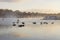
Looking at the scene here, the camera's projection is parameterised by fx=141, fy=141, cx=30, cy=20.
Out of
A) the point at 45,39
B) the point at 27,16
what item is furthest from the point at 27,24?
the point at 45,39

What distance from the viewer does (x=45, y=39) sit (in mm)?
1590

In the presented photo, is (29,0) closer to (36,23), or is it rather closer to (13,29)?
(36,23)

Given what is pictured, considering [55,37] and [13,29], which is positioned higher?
[13,29]

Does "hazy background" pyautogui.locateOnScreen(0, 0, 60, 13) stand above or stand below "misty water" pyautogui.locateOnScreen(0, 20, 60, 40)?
above

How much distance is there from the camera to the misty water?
1578mm

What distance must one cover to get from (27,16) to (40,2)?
224mm

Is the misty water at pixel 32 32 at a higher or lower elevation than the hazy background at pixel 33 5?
lower

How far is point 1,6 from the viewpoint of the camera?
1.59 meters

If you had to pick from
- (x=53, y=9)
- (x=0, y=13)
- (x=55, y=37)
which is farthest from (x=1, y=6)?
(x=55, y=37)

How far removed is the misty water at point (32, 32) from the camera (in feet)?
5.18

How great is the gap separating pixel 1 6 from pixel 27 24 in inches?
14.1

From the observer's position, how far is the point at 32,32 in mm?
1606

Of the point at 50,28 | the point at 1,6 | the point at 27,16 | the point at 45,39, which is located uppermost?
the point at 1,6

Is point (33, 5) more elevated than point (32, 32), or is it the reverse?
point (33, 5)
